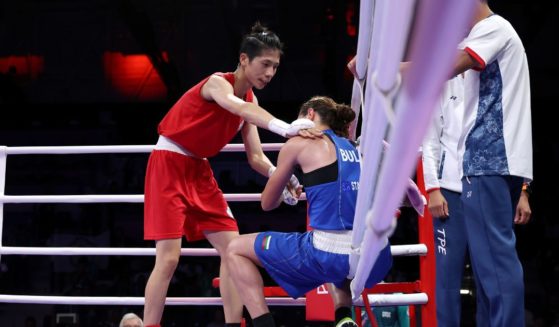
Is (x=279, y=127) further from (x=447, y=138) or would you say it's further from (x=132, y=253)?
(x=132, y=253)

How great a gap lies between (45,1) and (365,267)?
→ 8661 mm

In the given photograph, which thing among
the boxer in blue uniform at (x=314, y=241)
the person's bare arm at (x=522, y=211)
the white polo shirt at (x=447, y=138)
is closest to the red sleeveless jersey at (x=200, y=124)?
the boxer in blue uniform at (x=314, y=241)

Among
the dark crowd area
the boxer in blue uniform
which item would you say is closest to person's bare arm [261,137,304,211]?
the boxer in blue uniform

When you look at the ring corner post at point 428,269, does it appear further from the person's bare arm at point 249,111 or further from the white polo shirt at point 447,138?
the person's bare arm at point 249,111

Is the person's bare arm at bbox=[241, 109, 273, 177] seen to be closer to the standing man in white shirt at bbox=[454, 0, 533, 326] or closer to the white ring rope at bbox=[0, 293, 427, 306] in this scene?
the white ring rope at bbox=[0, 293, 427, 306]

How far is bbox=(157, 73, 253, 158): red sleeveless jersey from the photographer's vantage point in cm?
268

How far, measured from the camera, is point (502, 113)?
79.4 inches

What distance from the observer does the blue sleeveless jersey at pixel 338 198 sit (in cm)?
231

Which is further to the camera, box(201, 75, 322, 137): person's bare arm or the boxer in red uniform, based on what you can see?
the boxer in red uniform

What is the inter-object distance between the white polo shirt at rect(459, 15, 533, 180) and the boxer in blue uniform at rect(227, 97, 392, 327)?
44cm

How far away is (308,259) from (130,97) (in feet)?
25.1

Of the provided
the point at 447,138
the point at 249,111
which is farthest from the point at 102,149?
the point at 447,138

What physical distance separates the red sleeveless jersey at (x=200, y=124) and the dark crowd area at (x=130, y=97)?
5560 mm

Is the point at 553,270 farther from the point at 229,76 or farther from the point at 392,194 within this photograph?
the point at 392,194
